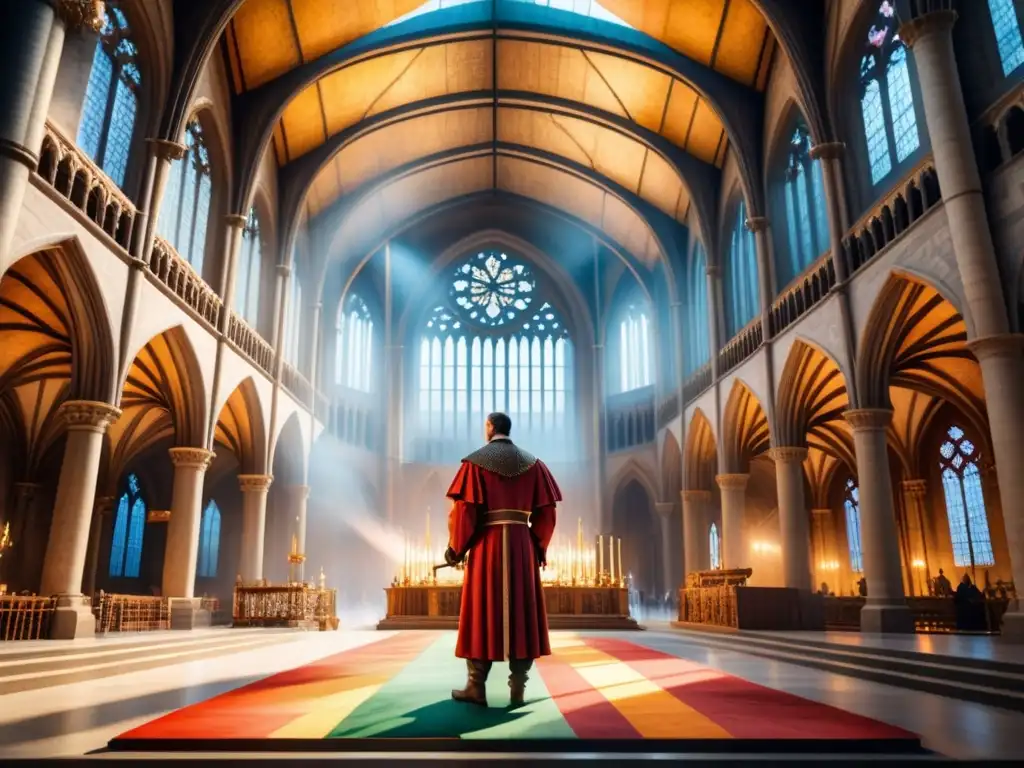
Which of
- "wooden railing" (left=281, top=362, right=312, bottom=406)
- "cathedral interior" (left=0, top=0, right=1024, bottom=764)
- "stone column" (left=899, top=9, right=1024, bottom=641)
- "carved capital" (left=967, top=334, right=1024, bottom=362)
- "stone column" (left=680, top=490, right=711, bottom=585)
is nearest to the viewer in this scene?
"cathedral interior" (left=0, top=0, right=1024, bottom=764)

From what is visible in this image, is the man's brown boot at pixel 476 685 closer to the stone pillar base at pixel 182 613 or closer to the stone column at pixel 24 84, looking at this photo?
the stone column at pixel 24 84

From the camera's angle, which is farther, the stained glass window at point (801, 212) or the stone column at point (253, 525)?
the stone column at point (253, 525)

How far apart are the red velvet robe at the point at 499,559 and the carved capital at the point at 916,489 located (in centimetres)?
2030

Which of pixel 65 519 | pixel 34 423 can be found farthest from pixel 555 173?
pixel 65 519

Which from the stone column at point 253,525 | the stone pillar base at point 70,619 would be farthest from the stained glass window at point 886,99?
the stone column at point 253,525

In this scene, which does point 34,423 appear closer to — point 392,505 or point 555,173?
point 392,505

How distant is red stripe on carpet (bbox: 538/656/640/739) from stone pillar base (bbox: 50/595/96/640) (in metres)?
8.14

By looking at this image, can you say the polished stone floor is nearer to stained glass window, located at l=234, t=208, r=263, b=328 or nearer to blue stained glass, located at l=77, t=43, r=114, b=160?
blue stained glass, located at l=77, t=43, r=114, b=160

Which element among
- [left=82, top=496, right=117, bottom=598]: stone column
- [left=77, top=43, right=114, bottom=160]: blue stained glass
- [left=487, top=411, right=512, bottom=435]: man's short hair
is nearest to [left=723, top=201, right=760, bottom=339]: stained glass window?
[left=77, top=43, right=114, bottom=160]: blue stained glass

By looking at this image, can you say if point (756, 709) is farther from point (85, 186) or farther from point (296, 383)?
point (296, 383)

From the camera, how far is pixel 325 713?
4.51 meters

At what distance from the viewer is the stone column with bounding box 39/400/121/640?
11.6 meters

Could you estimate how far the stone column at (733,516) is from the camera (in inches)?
813

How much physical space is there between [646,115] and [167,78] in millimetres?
13073
